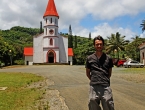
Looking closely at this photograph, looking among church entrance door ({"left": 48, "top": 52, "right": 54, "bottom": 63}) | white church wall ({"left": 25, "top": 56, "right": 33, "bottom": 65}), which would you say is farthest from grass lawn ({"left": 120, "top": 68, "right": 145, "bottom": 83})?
white church wall ({"left": 25, "top": 56, "right": 33, "bottom": 65})

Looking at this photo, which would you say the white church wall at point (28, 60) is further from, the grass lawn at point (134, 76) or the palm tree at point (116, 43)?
the grass lawn at point (134, 76)

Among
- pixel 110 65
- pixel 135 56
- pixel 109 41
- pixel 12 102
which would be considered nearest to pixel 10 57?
pixel 109 41

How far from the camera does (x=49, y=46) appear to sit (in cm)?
5866

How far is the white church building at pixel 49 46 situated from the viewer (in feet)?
193

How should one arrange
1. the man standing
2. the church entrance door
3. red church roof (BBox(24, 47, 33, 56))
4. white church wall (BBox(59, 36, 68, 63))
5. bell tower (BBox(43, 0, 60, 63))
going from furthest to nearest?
white church wall (BBox(59, 36, 68, 63)) → red church roof (BBox(24, 47, 33, 56)) → the church entrance door → bell tower (BBox(43, 0, 60, 63)) → the man standing

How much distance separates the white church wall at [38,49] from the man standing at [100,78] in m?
54.8

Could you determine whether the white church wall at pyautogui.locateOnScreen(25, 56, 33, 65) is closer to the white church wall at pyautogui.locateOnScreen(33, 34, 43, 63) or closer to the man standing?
the white church wall at pyautogui.locateOnScreen(33, 34, 43, 63)

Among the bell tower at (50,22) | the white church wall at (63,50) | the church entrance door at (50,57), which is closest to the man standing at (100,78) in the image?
the church entrance door at (50,57)

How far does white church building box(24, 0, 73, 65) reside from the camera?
5878cm

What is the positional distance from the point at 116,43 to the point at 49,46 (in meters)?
16.3

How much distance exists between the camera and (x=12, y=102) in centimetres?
893

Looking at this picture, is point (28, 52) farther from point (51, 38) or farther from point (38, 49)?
point (51, 38)

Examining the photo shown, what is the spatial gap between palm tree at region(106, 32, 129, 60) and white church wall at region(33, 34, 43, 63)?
1623 cm

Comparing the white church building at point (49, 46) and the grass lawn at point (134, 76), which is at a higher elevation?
the white church building at point (49, 46)
